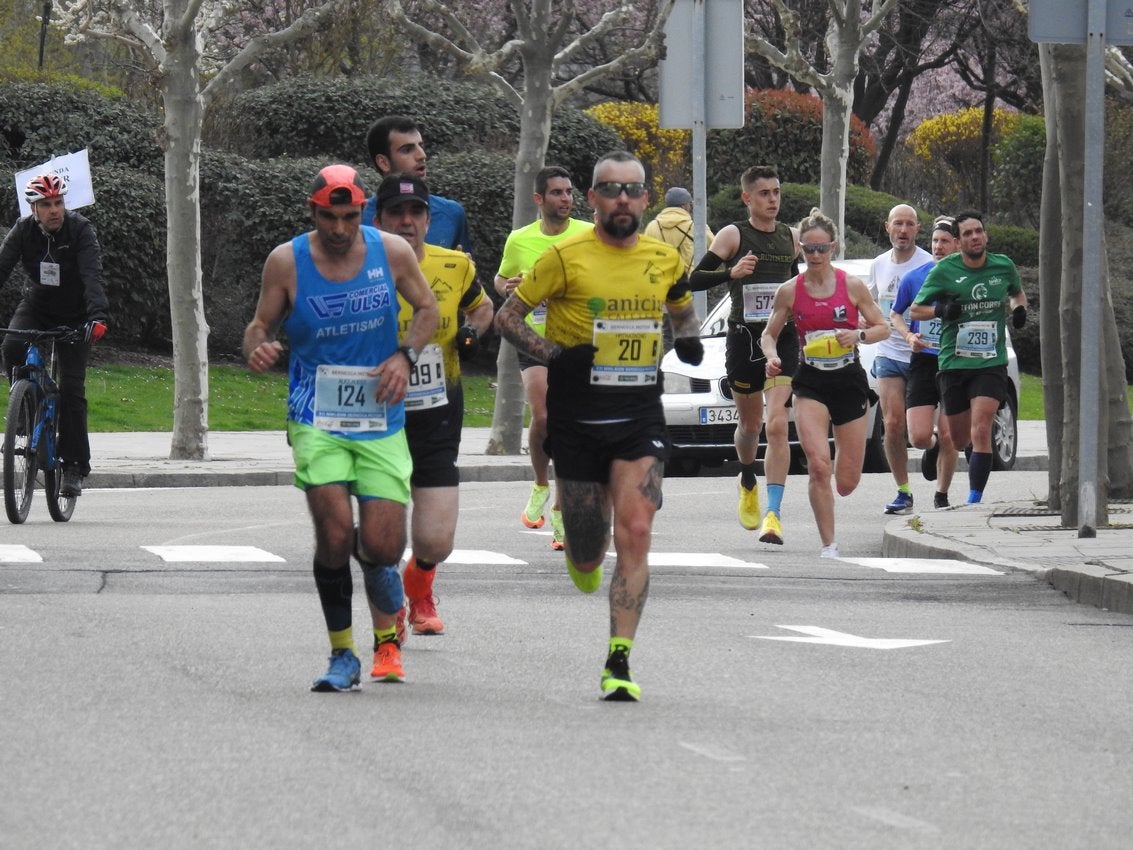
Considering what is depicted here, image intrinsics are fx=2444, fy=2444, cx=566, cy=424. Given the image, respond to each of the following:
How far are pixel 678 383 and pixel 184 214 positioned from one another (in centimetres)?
450

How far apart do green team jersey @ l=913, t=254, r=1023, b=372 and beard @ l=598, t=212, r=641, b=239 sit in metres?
7.33

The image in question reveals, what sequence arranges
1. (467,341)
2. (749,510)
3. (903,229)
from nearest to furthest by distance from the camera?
1. (467,341)
2. (749,510)
3. (903,229)

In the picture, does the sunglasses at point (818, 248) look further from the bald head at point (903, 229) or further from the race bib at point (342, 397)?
the race bib at point (342, 397)

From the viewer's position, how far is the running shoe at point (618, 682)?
7.87m

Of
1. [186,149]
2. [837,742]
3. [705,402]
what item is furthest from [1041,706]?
[186,149]

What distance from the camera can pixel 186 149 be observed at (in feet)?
67.8

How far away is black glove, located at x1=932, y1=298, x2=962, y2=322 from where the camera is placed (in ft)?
50.3

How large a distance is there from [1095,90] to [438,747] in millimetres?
6877

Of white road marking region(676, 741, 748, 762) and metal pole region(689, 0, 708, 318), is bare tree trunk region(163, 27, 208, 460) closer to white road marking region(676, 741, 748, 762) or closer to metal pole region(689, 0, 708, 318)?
metal pole region(689, 0, 708, 318)

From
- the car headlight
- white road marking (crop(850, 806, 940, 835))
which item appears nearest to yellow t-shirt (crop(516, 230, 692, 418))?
white road marking (crop(850, 806, 940, 835))

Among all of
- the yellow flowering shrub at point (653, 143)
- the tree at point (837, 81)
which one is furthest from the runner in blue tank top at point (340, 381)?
the yellow flowering shrub at point (653, 143)

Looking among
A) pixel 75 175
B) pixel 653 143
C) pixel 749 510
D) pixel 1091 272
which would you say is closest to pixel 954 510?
pixel 749 510

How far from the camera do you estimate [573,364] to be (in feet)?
27.0

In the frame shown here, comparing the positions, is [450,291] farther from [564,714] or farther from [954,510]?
[954,510]
